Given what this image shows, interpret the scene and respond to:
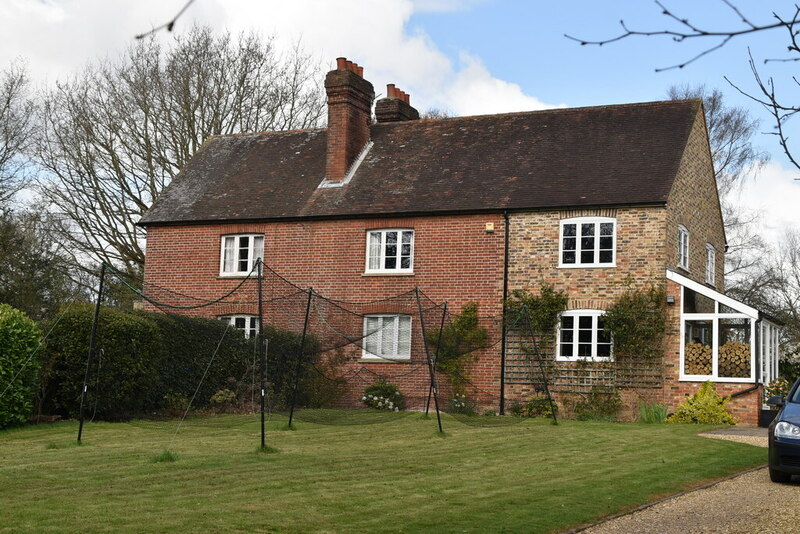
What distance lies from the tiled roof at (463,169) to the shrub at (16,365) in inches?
376

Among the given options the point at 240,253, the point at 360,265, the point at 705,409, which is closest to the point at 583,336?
the point at 705,409

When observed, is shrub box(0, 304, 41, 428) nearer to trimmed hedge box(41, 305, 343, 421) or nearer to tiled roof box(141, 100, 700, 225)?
trimmed hedge box(41, 305, 343, 421)

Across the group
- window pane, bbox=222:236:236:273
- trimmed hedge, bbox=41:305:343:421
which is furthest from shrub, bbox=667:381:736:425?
window pane, bbox=222:236:236:273

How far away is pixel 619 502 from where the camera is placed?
10.5 metres

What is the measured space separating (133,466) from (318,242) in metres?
14.0

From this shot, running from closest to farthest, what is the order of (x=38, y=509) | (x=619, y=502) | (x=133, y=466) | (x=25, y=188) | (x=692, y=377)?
1. (x=38, y=509)
2. (x=619, y=502)
3. (x=133, y=466)
4. (x=692, y=377)
5. (x=25, y=188)

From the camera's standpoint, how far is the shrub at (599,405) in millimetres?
22250

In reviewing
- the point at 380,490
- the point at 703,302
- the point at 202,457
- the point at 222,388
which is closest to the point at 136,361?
the point at 222,388

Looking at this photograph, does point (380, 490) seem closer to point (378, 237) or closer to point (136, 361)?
point (136, 361)

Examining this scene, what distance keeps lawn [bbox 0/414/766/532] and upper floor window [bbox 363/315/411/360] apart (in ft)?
18.4

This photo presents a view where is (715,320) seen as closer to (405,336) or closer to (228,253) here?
(405,336)

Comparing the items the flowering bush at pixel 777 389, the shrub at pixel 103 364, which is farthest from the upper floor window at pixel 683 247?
the shrub at pixel 103 364

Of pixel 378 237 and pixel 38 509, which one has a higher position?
pixel 378 237

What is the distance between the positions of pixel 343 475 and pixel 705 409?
470 inches
